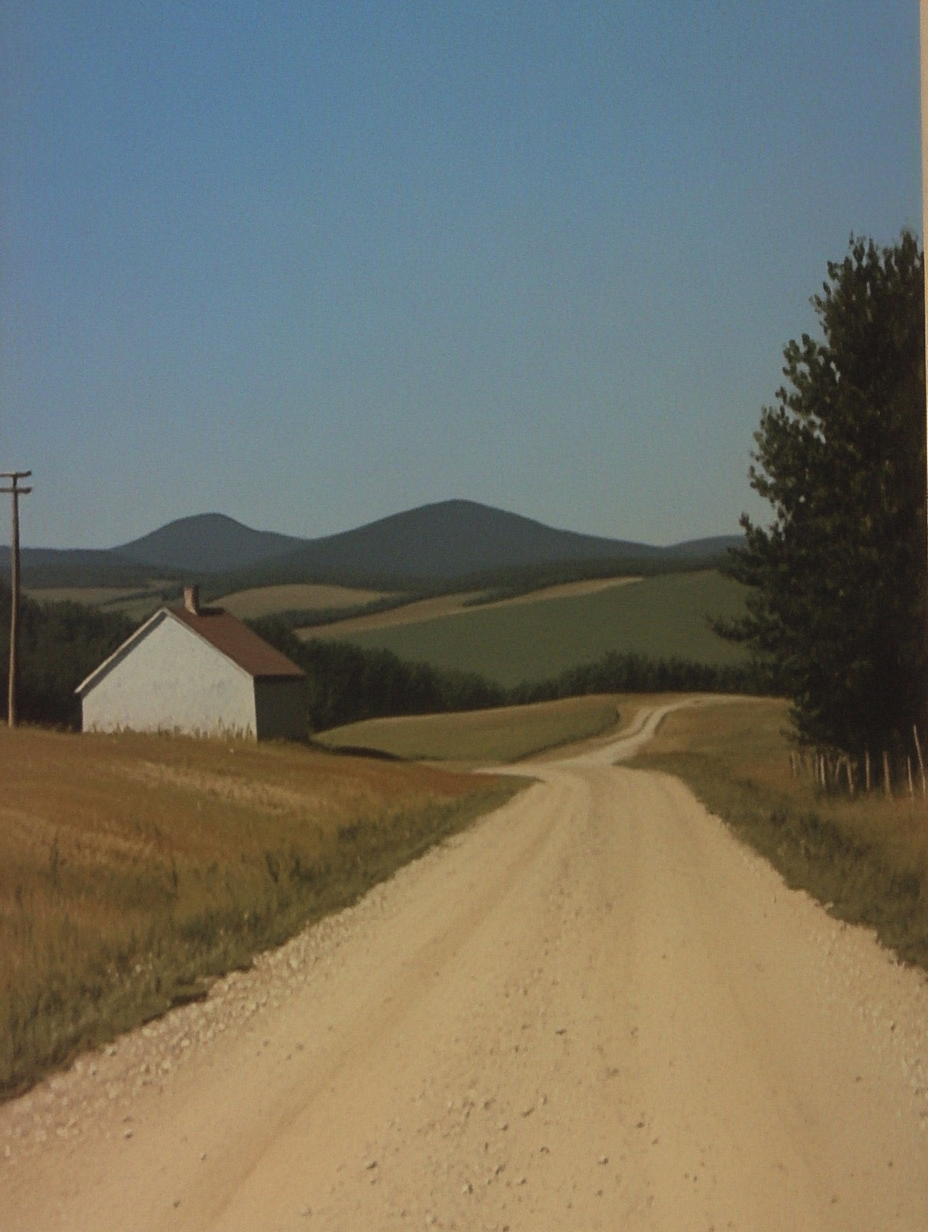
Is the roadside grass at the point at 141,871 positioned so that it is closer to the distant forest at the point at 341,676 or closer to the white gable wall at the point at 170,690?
the white gable wall at the point at 170,690

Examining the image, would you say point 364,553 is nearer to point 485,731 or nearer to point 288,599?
point 288,599

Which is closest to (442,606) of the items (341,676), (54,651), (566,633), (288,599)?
(341,676)

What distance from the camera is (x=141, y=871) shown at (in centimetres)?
1177

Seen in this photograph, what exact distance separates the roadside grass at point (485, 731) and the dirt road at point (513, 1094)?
15499 mm

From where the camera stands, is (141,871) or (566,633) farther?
(566,633)

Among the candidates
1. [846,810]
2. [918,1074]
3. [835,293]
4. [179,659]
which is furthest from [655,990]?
Result: [846,810]

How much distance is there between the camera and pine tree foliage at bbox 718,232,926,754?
15.1 m

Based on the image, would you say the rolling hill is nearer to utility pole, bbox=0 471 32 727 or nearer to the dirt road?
utility pole, bbox=0 471 32 727

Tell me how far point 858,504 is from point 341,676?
47.0ft

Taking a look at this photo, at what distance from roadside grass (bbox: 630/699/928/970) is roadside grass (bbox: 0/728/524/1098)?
4659 millimetres

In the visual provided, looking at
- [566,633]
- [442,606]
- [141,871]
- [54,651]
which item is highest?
[442,606]

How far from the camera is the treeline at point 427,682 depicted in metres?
25.0

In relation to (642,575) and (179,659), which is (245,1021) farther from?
(642,575)

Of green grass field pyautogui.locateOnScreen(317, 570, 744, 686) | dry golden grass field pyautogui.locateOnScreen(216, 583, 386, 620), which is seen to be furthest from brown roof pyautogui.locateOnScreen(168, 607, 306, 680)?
green grass field pyautogui.locateOnScreen(317, 570, 744, 686)
